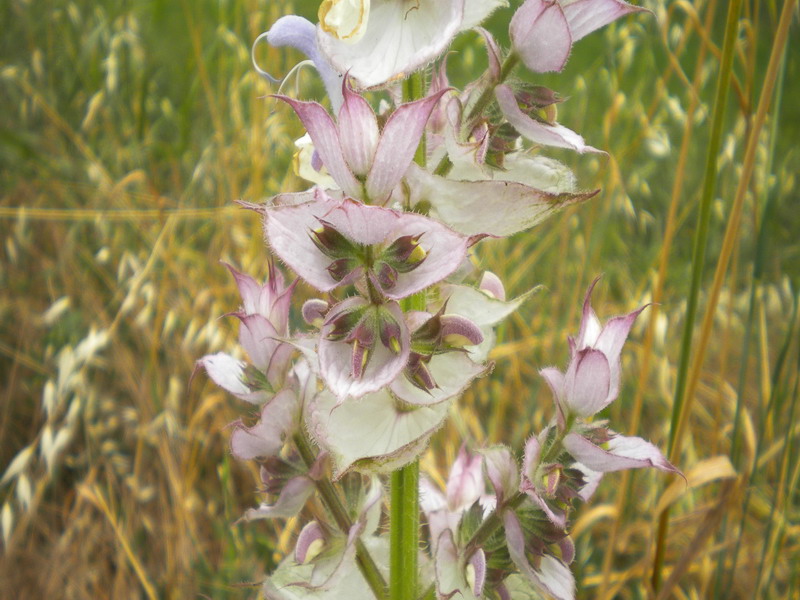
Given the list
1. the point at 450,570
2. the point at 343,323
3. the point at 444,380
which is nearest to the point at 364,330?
the point at 343,323

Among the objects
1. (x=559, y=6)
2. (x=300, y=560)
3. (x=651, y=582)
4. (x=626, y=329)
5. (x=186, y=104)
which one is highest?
(x=559, y=6)

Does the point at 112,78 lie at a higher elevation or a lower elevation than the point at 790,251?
higher

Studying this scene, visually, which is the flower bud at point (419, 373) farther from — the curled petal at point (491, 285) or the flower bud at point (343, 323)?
the curled petal at point (491, 285)

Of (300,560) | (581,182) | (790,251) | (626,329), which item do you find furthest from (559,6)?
(581,182)

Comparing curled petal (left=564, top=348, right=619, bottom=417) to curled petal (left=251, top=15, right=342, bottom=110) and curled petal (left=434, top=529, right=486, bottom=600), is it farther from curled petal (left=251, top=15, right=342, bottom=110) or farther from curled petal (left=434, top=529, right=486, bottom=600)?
curled petal (left=251, top=15, right=342, bottom=110)

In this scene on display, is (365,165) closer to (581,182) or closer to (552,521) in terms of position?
(552,521)

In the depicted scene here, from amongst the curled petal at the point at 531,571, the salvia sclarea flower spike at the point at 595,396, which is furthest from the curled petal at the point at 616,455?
the curled petal at the point at 531,571

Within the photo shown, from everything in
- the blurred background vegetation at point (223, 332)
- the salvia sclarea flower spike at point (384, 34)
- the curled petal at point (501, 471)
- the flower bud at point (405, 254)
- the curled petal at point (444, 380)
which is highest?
the salvia sclarea flower spike at point (384, 34)
